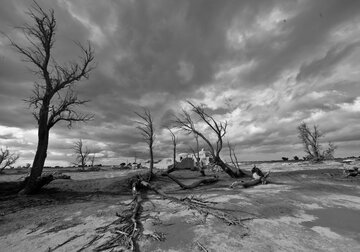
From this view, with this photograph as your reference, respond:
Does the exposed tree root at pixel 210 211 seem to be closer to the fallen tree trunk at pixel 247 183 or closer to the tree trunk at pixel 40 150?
the fallen tree trunk at pixel 247 183

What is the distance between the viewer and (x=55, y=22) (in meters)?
13.6

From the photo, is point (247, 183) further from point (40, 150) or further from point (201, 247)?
point (40, 150)

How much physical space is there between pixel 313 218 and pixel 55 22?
17097mm

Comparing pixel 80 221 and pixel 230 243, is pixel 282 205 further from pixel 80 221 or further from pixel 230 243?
pixel 80 221

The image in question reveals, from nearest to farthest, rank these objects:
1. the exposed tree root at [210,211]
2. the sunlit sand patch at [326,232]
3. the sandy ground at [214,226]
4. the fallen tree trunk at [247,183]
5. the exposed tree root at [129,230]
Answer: the exposed tree root at [129,230], the sandy ground at [214,226], the sunlit sand patch at [326,232], the exposed tree root at [210,211], the fallen tree trunk at [247,183]

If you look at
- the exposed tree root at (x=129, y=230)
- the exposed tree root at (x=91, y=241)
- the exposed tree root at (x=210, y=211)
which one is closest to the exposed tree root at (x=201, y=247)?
the exposed tree root at (x=129, y=230)

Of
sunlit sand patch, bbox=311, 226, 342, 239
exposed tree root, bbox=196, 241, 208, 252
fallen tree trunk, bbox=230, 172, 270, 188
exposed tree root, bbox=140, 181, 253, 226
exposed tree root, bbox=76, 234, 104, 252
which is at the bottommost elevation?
sunlit sand patch, bbox=311, 226, 342, 239

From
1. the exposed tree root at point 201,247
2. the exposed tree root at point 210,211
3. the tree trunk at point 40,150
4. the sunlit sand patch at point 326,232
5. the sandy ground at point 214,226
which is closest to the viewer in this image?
the exposed tree root at point 201,247

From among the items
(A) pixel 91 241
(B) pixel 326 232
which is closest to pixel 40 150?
(A) pixel 91 241

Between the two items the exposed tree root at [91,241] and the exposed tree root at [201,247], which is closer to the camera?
the exposed tree root at [201,247]

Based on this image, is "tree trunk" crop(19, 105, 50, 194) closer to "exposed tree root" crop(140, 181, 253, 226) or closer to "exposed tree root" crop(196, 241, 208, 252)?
"exposed tree root" crop(140, 181, 253, 226)

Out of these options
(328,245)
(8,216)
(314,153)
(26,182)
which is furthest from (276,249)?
(314,153)

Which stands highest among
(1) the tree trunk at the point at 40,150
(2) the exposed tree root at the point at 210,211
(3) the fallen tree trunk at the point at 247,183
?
(1) the tree trunk at the point at 40,150

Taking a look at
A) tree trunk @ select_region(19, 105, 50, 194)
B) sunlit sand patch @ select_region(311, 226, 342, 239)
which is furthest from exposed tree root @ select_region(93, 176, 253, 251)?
tree trunk @ select_region(19, 105, 50, 194)
